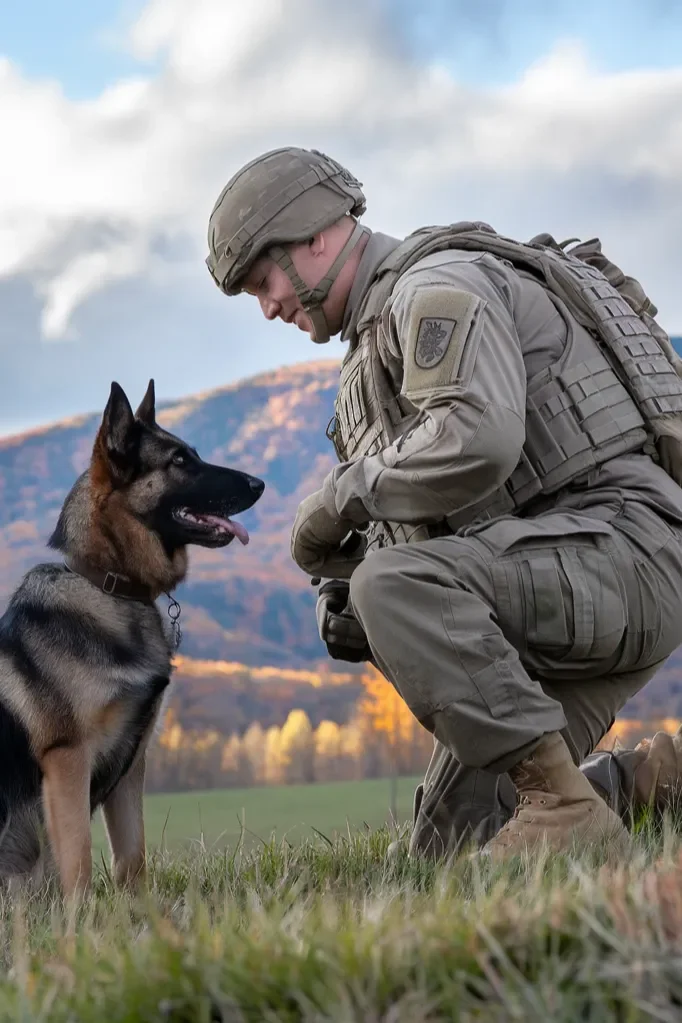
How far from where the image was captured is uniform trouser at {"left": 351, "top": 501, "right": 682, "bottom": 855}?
3154 mm

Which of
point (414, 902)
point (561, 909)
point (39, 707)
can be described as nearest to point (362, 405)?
point (39, 707)

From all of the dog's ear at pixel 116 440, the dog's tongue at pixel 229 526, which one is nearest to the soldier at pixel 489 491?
the dog's tongue at pixel 229 526

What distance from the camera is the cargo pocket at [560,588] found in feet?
10.7

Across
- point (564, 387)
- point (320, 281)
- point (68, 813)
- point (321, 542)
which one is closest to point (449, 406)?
point (564, 387)

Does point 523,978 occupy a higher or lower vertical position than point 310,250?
lower

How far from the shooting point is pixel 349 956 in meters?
1.71

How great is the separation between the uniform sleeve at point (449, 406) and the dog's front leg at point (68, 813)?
147cm

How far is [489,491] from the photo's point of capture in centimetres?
320

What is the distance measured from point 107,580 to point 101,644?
0.28 m

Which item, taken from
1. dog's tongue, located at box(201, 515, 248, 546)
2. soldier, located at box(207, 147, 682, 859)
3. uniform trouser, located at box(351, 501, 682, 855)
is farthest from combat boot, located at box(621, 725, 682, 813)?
dog's tongue, located at box(201, 515, 248, 546)

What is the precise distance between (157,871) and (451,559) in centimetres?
172

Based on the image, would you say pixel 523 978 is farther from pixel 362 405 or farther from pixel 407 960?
pixel 362 405

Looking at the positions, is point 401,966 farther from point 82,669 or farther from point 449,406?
point 82,669

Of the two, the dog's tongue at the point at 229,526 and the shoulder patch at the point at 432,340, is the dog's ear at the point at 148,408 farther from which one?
the shoulder patch at the point at 432,340
